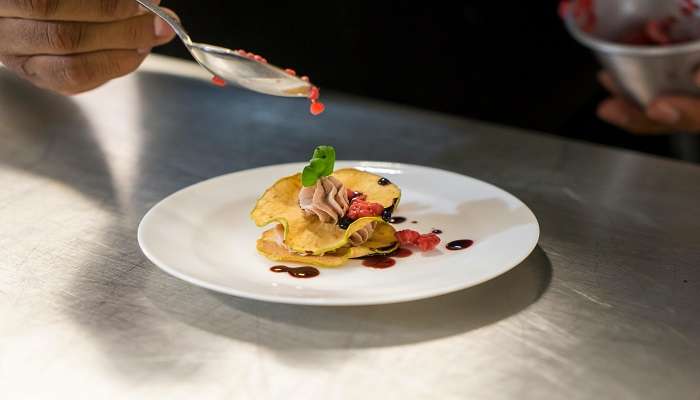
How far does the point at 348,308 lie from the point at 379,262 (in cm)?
12

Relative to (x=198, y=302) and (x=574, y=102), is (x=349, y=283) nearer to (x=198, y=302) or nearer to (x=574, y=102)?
(x=198, y=302)

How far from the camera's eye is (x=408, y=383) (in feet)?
3.06

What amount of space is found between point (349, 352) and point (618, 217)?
0.67 metres

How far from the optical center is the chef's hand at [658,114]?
73.3 inches

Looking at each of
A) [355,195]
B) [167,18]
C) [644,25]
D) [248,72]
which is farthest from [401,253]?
[644,25]

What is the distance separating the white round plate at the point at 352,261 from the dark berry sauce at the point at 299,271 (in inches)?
0.4

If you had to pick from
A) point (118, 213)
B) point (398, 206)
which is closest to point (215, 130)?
point (118, 213)

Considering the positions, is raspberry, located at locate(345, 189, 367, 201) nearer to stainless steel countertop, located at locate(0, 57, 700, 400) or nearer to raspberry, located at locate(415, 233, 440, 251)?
raspberry, located at locate(415, 233, 440, 251)

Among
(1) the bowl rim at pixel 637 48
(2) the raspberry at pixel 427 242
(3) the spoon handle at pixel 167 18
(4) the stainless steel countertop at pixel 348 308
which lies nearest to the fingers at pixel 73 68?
(4) the stainless steel countertop at pixel 348 308

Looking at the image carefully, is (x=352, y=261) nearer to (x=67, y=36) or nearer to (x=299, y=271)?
(x=299, y=271)

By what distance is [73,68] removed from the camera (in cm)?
156

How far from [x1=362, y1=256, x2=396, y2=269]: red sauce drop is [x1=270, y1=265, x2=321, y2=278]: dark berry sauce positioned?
0.08 meters

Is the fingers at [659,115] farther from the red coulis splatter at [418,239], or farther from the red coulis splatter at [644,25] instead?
the red coulis splatter at [418,239]

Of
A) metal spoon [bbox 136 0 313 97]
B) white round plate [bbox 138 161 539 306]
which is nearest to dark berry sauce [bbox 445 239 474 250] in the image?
white round plate [bbox 138 161 539 306]
